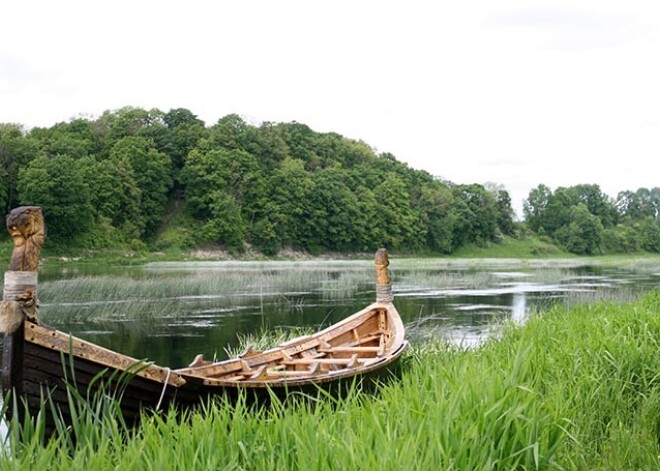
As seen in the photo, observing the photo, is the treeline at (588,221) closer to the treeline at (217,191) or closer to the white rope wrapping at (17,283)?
the treeline at (217,191)

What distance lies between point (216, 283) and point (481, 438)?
852 inches

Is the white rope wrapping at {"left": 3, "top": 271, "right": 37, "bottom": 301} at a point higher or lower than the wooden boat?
higher

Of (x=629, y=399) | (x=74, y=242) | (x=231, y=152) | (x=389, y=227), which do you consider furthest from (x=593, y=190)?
(x=629, y=399)

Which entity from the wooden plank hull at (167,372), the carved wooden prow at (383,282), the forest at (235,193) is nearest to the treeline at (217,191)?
the forest at (235,193)

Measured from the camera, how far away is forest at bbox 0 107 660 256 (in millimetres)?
57281

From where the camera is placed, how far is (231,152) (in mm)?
76438

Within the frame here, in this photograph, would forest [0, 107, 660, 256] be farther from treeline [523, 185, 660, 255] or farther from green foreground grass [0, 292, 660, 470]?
green foreground grass [0, 292, 660, 470]

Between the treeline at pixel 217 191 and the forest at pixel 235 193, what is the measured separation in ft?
0.46

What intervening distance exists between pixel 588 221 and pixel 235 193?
2102 inches

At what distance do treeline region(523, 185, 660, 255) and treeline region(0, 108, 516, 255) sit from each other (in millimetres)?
10679

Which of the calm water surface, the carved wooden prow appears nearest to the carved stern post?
the carved wooden prow

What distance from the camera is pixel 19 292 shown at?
14.1 ft

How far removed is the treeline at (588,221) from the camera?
323ft

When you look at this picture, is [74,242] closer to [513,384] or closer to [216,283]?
[216,283]
